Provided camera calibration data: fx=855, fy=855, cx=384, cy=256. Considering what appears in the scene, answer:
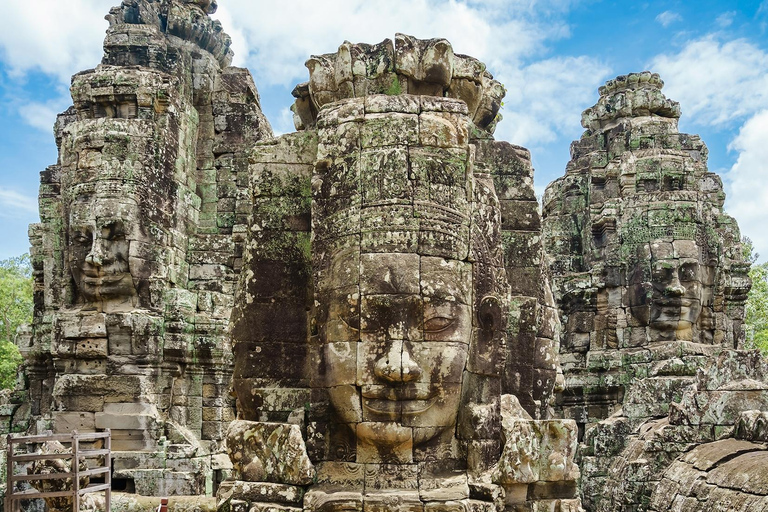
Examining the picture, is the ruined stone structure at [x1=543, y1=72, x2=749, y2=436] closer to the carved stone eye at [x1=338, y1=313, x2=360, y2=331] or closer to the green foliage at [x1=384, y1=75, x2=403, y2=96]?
the green foliage at [x1=384, y1=75, x2=403, y2=96]

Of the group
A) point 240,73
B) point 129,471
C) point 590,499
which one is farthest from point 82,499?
point 590,499

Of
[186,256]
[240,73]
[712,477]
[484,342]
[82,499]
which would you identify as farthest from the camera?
[240,73]

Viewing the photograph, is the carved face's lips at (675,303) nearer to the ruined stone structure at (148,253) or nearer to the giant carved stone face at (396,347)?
the ruined stone structure at (148,253)

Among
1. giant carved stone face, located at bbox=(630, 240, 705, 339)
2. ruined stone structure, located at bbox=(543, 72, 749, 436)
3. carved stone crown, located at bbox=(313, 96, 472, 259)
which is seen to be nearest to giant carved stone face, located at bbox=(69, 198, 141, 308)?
carved stone crown, located at bbox=(313, 96, 472, 259)

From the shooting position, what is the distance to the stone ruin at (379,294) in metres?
6.34

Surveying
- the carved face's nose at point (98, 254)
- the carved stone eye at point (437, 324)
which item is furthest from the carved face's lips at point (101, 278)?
the carved stone eye at point (437, 324)

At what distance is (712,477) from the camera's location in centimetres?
818

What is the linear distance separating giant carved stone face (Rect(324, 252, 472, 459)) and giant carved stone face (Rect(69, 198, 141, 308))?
8377mm

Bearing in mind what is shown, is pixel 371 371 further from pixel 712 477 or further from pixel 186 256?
pixel 186 256

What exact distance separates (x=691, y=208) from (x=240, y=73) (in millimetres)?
9480

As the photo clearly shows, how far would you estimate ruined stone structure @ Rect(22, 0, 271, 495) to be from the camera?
1359cm

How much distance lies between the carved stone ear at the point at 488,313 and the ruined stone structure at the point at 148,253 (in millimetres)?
8299

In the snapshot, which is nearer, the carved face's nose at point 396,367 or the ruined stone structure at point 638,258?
the carved face's nose at point 396,367

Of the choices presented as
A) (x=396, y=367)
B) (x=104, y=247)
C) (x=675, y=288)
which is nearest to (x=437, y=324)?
(x=396, y=367)
